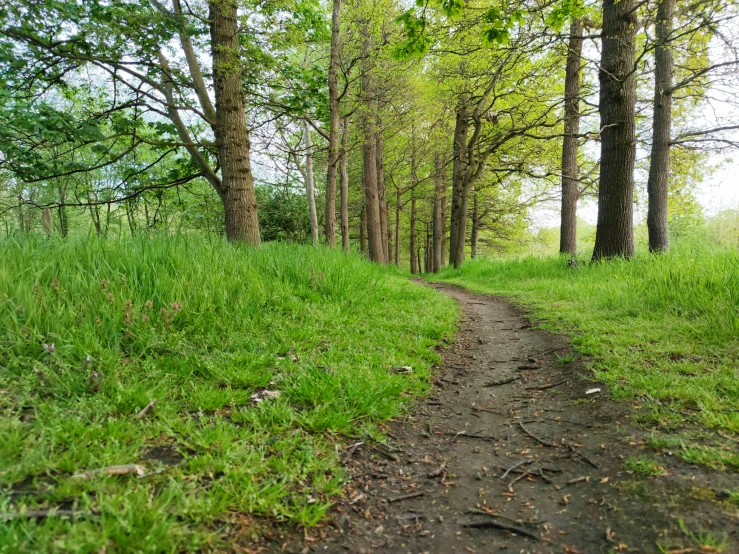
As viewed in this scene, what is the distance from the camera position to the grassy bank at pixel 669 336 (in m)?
2.14

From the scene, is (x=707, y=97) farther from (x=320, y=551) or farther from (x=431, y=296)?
(x=320, y=551)

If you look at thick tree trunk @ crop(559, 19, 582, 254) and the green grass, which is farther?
thick tree trunk @ crop(559, 19, 582, 254)

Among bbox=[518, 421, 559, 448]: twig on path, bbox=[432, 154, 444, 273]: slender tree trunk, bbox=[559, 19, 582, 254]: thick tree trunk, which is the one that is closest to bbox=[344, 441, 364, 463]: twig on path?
bbox=[518, 421, 559, 448]: twig on path

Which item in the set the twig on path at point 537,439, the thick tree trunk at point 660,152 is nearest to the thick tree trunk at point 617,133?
the thick tree trunk at point 660,152

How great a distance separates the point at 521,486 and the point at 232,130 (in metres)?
6.31

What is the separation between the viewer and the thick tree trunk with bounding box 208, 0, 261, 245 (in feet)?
19.9

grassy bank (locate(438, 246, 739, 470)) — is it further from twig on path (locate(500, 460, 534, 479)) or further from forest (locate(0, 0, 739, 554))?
twig on path (locate(500, 460, 534, 479))

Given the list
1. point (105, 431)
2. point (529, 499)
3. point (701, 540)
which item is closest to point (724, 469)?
point (701, 540)

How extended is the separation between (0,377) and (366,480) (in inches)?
88.0

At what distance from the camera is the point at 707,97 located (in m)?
7.45

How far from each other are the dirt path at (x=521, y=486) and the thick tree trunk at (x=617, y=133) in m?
5.33

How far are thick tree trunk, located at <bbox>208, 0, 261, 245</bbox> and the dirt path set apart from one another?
15.6 ft

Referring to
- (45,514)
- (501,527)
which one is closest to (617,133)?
(501,527)

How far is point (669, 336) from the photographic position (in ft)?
11.5
